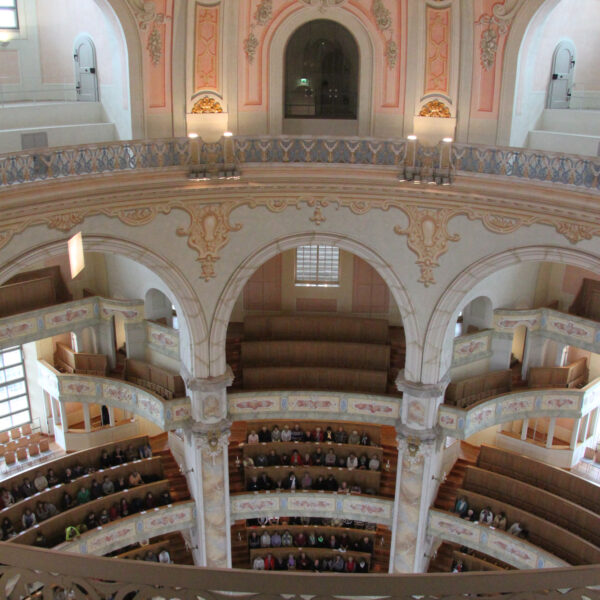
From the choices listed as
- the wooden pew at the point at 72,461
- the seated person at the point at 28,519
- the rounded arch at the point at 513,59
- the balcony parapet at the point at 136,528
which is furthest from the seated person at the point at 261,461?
the rounded arch at the point at 513,59

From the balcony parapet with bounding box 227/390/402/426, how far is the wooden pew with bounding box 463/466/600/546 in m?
2.96

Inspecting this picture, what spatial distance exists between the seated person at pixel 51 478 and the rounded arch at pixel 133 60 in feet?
27.7

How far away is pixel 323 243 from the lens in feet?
47.2

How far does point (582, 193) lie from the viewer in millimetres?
11820

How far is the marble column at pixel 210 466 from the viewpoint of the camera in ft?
50.7

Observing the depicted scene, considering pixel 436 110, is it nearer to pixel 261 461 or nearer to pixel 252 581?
pixel 261 461

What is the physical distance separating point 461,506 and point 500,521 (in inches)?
37.9

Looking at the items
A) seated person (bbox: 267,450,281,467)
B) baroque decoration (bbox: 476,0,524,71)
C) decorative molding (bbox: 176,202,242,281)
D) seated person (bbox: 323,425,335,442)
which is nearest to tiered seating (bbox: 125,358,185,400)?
seated person (bbox: 267,450,281,467)

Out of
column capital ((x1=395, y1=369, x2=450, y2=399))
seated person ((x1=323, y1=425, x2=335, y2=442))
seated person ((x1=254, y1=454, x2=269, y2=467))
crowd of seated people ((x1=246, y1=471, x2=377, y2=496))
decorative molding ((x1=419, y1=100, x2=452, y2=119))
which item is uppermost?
decorative molding ((x1=419, y1=100, x2=452, y2=119))

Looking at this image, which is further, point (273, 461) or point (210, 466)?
point (273, 461)

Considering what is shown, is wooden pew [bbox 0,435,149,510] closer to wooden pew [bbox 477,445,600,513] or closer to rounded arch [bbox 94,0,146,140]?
rounded arch [bbox 94,0,146,140]

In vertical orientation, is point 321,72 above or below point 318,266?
above

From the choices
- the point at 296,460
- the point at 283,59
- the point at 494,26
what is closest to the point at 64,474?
the point at 296,460

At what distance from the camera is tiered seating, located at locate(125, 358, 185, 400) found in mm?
16812
